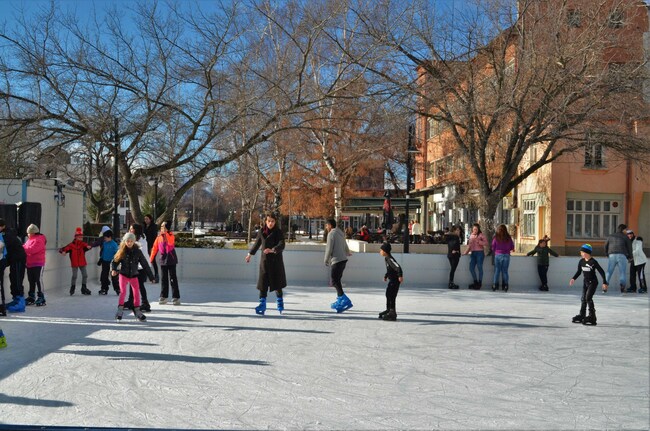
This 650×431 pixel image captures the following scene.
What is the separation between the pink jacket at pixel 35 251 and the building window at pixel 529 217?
83.4ft

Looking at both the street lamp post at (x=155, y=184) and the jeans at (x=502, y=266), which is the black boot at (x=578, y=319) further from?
the street lamp post at (x=155, y=184)

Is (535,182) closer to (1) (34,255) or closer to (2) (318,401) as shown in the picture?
(1) (34,255)

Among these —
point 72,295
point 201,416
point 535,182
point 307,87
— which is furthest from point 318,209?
point 201,416

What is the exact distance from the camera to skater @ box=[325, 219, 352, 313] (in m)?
12.1

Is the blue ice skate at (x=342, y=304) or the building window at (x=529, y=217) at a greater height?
the building window at (x=529, y=217)

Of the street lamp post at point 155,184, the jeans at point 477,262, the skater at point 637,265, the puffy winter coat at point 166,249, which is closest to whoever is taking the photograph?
the puffy winter coat at point 166,249

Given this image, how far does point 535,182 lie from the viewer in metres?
32.8

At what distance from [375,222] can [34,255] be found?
5871 cm

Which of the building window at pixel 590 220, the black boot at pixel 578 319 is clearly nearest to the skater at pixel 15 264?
the black boot at pixel 578 319

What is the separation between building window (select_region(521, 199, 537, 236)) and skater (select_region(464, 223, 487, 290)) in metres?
16.4

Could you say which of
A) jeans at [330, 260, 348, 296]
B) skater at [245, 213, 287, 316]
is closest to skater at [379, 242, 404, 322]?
jeans at [330, 260, 348, 296]

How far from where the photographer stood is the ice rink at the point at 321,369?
219 inches

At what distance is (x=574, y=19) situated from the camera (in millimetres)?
18969

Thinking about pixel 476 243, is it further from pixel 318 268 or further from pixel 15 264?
pixel 15 264
